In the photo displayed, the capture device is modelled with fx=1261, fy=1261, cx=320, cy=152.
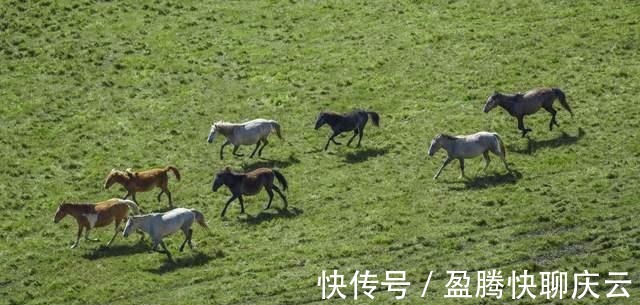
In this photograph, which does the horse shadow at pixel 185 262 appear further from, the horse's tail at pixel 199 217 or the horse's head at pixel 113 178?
the horse's head at pixel 113 178

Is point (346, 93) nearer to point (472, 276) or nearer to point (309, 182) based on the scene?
point (309, 182)

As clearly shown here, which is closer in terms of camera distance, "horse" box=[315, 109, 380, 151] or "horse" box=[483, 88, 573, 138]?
"horse" box=[483, 88, 573, 138]

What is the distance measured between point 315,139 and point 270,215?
7.60 m

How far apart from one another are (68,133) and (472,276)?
67.8 feet

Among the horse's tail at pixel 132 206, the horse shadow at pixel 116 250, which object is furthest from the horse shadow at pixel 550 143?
the horse shadow at pixel 116 250

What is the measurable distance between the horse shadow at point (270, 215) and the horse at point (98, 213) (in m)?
3.52

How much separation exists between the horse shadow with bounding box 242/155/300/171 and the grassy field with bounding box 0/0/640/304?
122 mm

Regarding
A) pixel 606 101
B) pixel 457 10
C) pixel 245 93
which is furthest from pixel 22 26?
pixel 606 101

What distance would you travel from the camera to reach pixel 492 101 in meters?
44.2

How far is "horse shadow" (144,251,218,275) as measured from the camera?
34.5m

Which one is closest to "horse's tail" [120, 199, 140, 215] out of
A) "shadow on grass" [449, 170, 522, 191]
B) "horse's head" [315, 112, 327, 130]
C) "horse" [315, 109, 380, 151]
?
"horse" [315, 109, 380, 151]

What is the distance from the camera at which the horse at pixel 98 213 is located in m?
36.2

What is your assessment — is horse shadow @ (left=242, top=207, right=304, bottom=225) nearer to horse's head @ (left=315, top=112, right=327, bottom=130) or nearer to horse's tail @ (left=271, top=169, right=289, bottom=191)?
horse's tail @ (left=271, top=169, right=289, bottom=191)

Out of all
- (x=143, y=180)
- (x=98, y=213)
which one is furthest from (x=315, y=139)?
(x=98, y=213)
